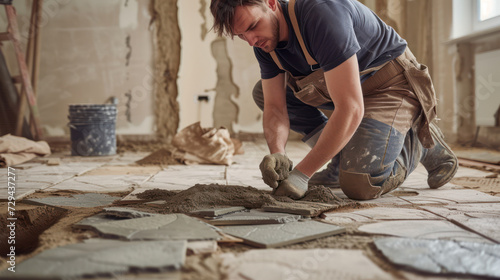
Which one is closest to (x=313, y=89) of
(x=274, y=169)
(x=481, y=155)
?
(x=274, y=169)

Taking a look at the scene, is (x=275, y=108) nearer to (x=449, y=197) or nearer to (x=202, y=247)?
(x=449, y=197)

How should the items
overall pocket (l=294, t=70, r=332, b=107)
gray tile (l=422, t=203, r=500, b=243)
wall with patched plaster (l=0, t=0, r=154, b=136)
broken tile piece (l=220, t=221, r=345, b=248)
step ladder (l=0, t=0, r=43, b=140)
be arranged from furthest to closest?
wall with patched plaster (l=0, t=0, r=154, b=136)
step ladder (l=0, t=0, r=43, b=140)
overall pocket (l=294, t=70, r=332, b=107)
gray tile (l=422, t=203, r=500, b=243)
broken tile piece (l=220, t=221, r=345, b=248)

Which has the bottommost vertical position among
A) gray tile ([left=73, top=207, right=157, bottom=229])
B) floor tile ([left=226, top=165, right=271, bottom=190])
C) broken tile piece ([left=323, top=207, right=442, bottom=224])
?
floor tile ([left=226, top=165, right=271, bottom=190])

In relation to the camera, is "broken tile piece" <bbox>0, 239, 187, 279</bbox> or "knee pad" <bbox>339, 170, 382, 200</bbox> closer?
"broken tile piece" <bbox>0, 239, 187, 279</bbox>

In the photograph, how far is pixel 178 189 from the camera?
8.37ft

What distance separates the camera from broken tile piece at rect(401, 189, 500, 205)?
2.14 metres

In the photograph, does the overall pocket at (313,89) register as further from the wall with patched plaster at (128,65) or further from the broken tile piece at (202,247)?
the wall with patched plaster at (128,65)

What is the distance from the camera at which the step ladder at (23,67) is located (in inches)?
196

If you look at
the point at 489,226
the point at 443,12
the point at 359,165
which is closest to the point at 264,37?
the point at 359,165

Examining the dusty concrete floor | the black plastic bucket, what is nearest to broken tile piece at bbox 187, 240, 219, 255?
the dusty concrete floor

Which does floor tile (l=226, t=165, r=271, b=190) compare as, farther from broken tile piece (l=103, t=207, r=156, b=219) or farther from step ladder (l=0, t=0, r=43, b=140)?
step ladder (l=0, t=0, r=43, b=140)

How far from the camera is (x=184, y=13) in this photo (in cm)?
580

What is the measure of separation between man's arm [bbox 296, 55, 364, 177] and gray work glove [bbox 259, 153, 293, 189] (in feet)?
0.73

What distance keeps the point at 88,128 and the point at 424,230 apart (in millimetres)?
3996
